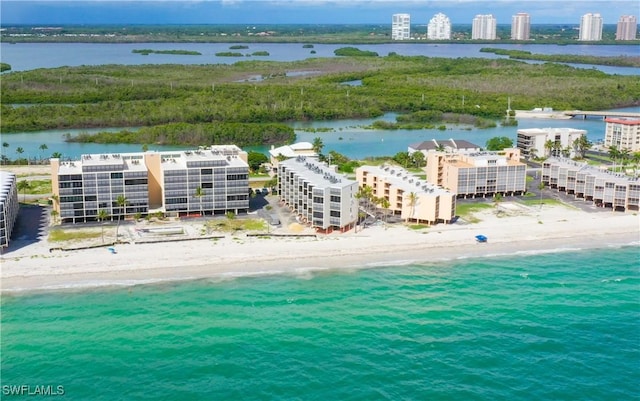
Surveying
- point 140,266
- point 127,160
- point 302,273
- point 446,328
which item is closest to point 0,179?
point 127,160

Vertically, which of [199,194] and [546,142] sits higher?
[546,142]

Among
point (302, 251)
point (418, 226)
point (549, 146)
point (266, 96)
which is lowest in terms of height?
point (302, 251)

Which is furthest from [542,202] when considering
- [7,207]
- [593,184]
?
[7,207]

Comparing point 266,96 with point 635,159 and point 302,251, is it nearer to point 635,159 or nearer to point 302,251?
point 635,159

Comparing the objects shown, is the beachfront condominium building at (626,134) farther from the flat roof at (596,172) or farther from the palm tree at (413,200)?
the palm tree at (413,200)

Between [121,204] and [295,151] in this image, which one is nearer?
[121,204]

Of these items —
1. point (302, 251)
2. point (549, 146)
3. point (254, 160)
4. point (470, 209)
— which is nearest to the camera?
point (302, 251)

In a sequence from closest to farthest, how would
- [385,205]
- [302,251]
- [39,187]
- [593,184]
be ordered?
[302,251] → [385,205] → [593,184] → [39,187]

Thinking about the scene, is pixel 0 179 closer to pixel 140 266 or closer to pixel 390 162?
pixel 140 266
